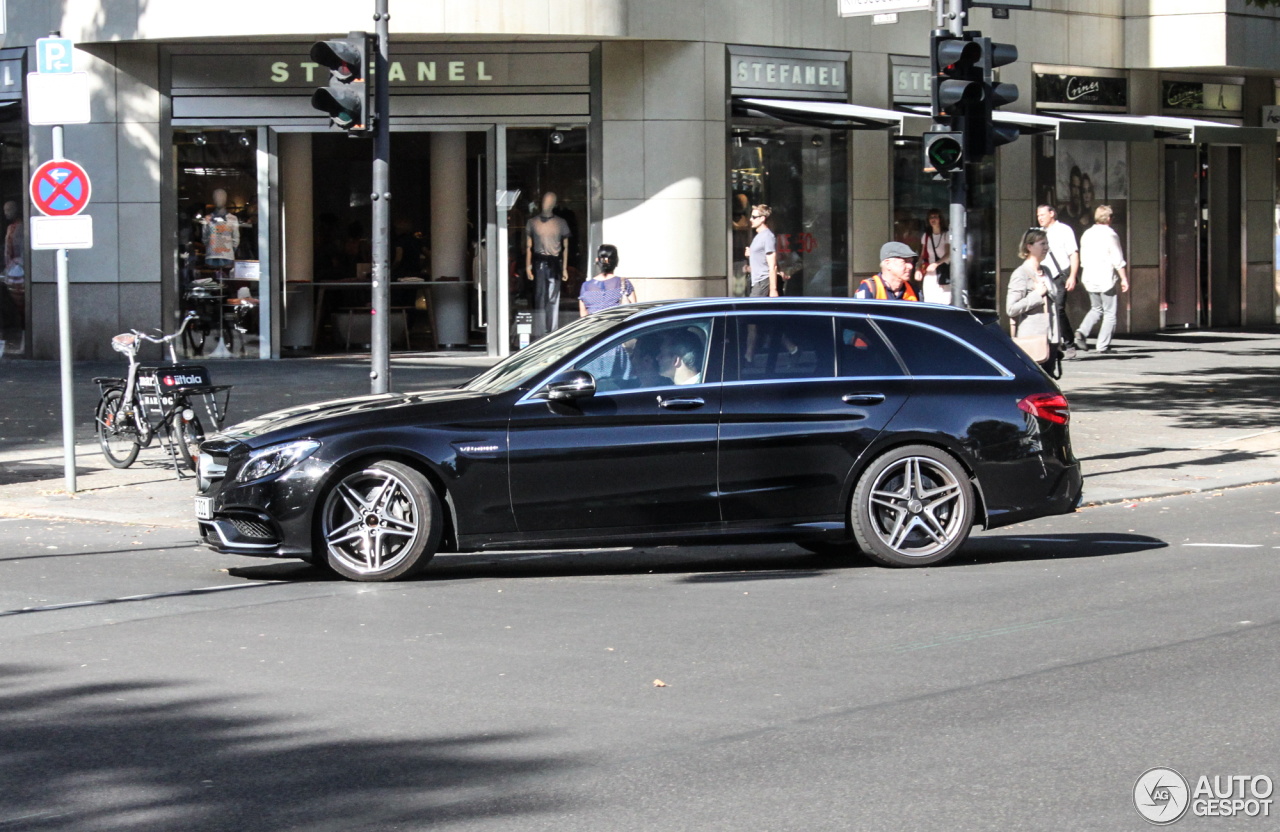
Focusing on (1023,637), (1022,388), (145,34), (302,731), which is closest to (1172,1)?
(145,34)

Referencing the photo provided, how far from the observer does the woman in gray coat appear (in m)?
14.2

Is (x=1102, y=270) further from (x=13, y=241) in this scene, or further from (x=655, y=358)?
(x=655, y=358)

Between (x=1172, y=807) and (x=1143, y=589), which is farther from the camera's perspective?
(x=1143, y=589)

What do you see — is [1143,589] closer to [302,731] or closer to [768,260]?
[302,731]

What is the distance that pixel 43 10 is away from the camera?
895 inches

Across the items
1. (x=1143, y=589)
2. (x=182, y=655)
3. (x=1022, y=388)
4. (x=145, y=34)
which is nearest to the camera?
(x=182, y=655)

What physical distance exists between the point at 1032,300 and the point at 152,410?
713 cm

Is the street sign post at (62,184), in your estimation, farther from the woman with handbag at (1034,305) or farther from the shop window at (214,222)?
the shop window at (214,222)

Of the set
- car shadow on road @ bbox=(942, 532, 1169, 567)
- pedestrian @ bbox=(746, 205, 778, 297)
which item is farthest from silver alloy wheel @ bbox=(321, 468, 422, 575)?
pedestrian @ bbox=(746, 205, 778, 297)

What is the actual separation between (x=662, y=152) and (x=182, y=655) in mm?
16525

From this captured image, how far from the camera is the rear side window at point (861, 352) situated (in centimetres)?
948

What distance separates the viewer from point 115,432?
543 inches

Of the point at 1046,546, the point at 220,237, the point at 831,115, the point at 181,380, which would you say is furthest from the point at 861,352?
the point at 220,237

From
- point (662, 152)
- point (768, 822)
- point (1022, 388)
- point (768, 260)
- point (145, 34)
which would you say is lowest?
point (768, 822)
